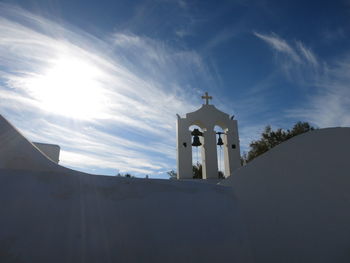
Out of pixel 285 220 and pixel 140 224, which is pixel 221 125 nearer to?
pixel 285 220

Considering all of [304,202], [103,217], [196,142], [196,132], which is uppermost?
[196,132]

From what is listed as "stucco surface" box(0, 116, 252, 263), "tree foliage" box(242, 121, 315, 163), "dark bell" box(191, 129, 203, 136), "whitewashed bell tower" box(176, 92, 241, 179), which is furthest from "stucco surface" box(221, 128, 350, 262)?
"tree foliage" box(242, 121, 315, 163)

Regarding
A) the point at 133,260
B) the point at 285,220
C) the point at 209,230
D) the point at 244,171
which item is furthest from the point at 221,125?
the point at 133,260

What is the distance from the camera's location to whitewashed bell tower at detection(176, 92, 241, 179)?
23.1 ft

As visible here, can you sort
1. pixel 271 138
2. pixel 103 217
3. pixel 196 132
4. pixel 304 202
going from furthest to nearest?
pixel 271 138 < pixel 196 132 < pixel 304 202 < pixel 103 217

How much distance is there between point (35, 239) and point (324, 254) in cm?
327

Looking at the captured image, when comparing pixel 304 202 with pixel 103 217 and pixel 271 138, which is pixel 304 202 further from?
pixel 271 138

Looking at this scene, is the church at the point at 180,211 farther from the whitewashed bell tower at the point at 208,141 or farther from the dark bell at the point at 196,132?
the dark bell at the point at 196,132

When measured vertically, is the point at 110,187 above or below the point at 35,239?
above

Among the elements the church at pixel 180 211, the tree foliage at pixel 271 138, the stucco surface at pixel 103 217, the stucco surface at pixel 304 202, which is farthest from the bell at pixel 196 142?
the tree foliage at pixel 271 138

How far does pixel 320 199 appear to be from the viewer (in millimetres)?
3033

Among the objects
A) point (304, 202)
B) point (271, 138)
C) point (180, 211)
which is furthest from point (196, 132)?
point (271, 138)

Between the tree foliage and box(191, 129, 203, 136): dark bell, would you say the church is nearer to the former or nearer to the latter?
box(191, 129, 203, 136): dark bell

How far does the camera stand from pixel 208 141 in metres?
7.36
